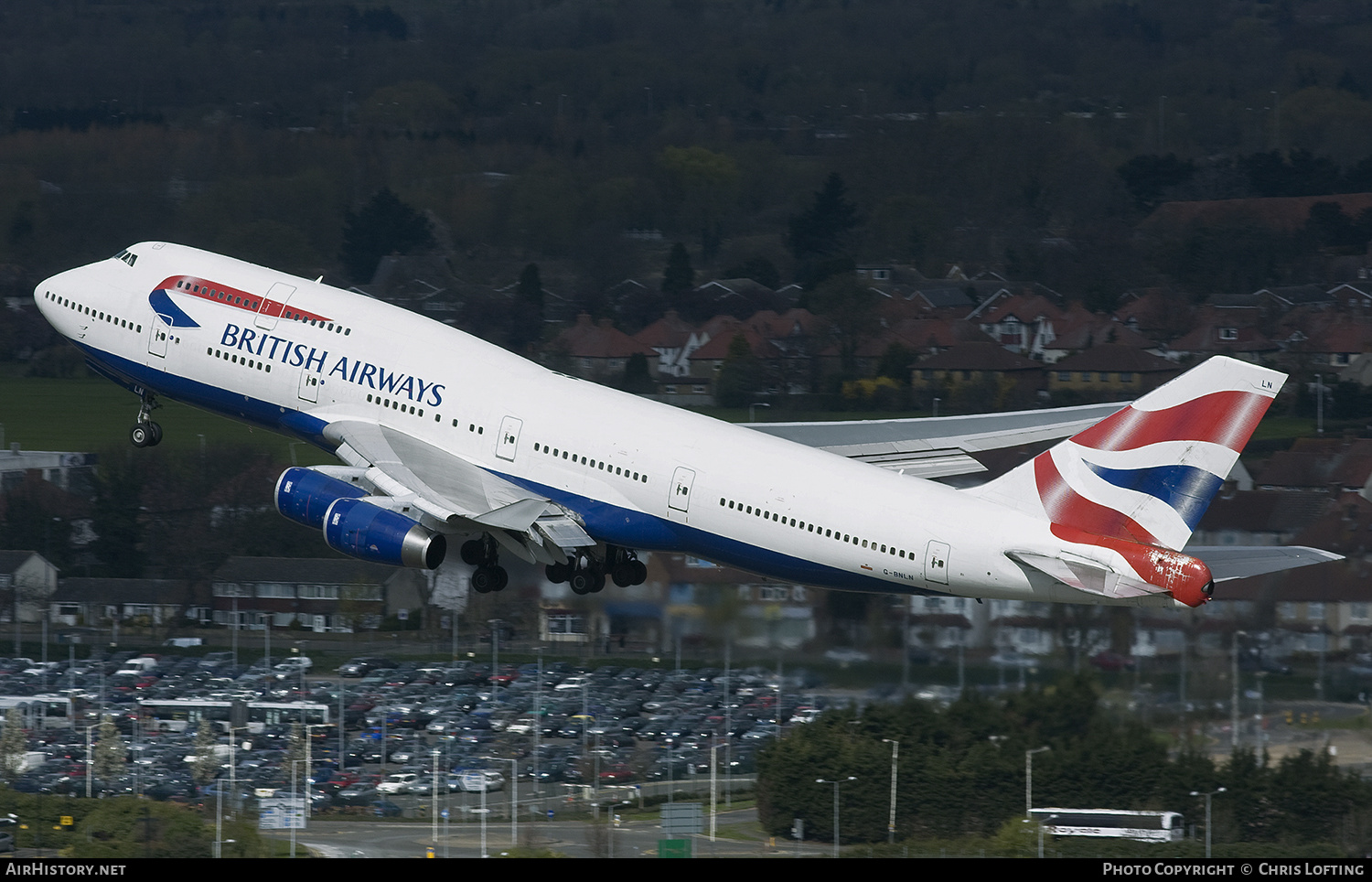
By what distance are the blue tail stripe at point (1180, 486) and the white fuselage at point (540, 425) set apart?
1.91 m

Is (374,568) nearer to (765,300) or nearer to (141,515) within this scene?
(141,515)

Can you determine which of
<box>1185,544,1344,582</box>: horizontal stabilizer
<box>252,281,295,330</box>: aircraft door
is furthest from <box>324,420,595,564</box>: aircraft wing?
<box>1185,544,1344,582</box>: horizontal stabilizer

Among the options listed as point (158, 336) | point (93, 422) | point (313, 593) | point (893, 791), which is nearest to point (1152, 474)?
point (893, 791)

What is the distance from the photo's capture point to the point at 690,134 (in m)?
139

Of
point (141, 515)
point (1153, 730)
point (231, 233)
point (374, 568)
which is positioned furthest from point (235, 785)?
point (231, 233)

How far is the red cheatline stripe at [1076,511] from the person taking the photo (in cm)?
3322

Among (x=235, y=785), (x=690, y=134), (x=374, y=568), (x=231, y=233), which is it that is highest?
(x=690, y=134)

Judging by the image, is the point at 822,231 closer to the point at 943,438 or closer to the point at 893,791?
the point at 893,791

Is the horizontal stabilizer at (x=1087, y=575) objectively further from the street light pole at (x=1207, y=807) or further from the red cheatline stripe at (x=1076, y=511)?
the street light pole at (x=1207, y=807)

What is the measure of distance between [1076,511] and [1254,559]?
9.93 feet

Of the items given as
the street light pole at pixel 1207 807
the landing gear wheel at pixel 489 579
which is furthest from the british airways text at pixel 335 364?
the street light pole at pixel 1207 807

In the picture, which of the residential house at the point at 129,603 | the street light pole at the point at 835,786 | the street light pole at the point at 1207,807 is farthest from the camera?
the residential house at the point at 129,603

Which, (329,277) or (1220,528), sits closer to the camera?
(1220,528)

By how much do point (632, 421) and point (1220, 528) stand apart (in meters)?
31.6
